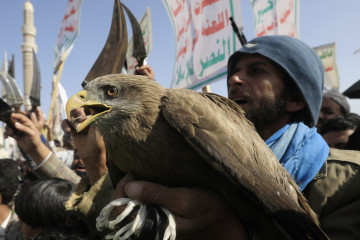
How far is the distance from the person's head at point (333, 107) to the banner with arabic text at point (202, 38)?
7.70ft

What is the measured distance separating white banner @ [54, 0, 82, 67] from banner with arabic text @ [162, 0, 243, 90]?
1932 millimetres

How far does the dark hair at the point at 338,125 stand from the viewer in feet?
15.8

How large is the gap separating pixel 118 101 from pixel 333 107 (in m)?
4.81

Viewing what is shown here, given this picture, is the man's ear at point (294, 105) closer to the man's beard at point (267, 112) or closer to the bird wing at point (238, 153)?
the man's beard at point (267, 112)

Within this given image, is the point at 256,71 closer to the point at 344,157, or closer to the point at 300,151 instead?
the point at 300,151

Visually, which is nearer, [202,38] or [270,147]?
[270,147]

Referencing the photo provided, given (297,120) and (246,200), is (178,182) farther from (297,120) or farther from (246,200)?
(297,120)

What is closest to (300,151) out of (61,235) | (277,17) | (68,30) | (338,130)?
(61,235)

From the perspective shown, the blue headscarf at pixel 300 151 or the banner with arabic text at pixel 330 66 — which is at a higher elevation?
the blue headscarf at pixel 300 151

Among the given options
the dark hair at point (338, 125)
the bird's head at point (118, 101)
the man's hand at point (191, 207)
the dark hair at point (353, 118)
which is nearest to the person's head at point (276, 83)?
the bird's head at point (118, 101)

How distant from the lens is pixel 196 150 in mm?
1474

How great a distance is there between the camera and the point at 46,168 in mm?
3287

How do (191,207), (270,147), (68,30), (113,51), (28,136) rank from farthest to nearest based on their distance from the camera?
(68,30) → (28,136) → (113,51) → (270,147) → (191,207)

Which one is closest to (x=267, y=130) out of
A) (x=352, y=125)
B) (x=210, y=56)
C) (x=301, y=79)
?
(x=301, y=79)
